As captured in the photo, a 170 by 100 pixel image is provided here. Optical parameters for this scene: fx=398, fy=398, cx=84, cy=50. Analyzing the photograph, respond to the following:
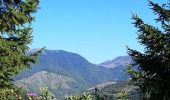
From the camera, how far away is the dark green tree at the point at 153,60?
14.5m

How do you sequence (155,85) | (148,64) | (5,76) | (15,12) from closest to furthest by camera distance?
1. (155,85)
2. (148,64)
3. (15,12)
4. (5,76)

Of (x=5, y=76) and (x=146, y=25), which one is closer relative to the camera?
(x=146, y=25)

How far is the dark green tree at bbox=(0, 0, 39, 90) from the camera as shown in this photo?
16672 mm

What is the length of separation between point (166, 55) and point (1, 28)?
23.7 ft

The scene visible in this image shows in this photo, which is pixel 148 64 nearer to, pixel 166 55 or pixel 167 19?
pixel 166 55

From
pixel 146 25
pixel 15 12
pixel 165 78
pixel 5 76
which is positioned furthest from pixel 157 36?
pixel 5 76

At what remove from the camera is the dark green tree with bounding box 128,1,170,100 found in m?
14.5

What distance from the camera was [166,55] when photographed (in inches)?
580

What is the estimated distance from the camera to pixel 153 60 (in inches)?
599

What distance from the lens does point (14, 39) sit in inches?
720

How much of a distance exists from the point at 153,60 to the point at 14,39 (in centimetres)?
668

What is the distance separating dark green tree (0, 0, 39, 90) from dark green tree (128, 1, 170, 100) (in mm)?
4870

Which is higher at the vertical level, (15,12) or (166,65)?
(15,12)

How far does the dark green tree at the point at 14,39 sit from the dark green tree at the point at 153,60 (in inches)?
192
